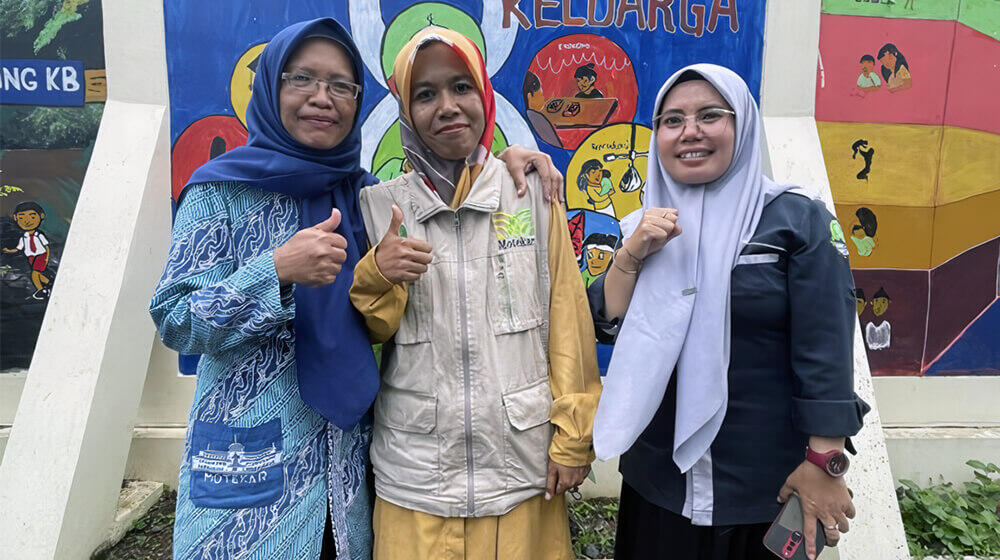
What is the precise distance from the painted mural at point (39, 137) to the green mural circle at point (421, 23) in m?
1.67

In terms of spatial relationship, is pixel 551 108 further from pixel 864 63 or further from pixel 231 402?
pixel 231 402

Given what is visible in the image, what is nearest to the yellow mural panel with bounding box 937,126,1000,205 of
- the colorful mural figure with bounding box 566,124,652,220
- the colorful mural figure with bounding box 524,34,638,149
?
the colorful mural figure with bounding box 566,124,652,220

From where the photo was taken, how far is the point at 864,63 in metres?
3.48

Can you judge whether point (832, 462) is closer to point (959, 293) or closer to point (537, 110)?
point (537, 110)

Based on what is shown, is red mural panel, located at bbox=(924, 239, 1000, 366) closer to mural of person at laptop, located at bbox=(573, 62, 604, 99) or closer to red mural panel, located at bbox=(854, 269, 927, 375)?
red mural panel, located at bbox=(854, 269, 927, 375)

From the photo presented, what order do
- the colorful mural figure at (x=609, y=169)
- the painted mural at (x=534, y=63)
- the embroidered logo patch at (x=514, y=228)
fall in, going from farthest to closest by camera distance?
the colorful mural figure at (x=609, y=169) → the painted mural at (x=534, y=63) → the embroidered logo patch at (x=514, y=228)

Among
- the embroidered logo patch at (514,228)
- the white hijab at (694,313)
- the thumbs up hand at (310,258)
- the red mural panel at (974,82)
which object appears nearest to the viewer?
the thumbs up hand at (310,258)

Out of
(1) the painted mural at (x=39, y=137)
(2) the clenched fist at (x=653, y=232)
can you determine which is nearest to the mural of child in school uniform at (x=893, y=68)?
(2) the clenched fist at (x=653, y=232)

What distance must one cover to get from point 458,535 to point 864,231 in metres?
3.21

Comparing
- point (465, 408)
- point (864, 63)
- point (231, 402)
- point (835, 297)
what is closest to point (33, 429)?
point (231, 402)

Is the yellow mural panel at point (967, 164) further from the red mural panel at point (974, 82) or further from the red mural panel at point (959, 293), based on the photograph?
the red mural panel at point (959, 293)

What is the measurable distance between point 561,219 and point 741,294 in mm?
529

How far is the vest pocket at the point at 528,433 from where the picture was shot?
5.12 feet

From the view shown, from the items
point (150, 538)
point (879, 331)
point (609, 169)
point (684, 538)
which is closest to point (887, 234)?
point (879, 331)
